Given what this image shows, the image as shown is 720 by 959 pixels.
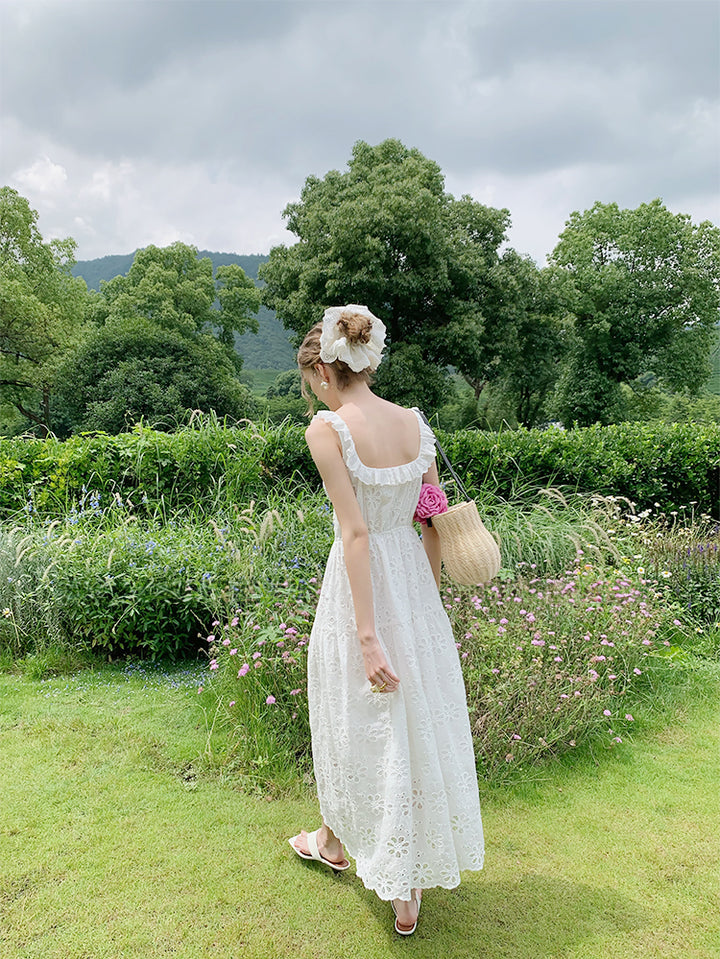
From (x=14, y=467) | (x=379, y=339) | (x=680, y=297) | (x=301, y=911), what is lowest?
(x=301, y=911)

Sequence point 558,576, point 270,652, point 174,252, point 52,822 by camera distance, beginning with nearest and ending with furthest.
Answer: point 52,822 < point 270,652 < point 558,576 < point 174,252

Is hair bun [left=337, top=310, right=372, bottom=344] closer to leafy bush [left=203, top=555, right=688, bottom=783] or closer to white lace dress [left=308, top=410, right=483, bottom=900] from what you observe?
white lace dress [left=308, top=410, right=483, bottom=900]

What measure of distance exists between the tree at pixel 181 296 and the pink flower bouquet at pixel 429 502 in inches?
1118

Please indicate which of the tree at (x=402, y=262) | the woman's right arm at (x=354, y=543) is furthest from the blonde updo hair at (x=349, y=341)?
the tree at (x=402, y=262)

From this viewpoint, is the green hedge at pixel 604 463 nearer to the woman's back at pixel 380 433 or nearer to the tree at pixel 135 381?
the woman's back at pixel 380 433

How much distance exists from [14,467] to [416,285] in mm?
15954

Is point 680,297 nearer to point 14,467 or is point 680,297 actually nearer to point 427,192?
point 427,192

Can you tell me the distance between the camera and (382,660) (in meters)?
1.99

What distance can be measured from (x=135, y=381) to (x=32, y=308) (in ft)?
16.3

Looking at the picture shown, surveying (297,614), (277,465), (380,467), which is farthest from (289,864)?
(277,465)

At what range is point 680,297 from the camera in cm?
2920

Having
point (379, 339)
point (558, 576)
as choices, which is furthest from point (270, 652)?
point (558, 576)

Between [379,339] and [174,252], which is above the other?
[174,252]

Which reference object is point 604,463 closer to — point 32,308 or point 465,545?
point 465,545
